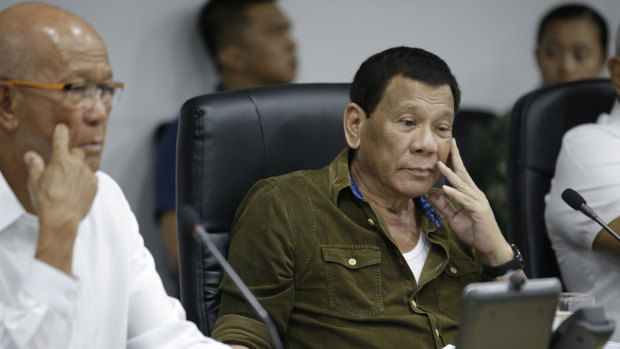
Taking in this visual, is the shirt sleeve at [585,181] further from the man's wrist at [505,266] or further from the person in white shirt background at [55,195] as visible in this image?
the person in white shirt background at [55,195]

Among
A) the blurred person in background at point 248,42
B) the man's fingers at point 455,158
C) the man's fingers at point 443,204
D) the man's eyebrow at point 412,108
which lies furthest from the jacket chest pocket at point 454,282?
Answer: the blurred person in background at point 248,42

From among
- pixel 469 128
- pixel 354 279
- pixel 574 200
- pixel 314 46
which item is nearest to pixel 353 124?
pixel 354 279

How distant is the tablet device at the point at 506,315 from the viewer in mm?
1152

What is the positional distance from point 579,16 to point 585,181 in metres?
1.59

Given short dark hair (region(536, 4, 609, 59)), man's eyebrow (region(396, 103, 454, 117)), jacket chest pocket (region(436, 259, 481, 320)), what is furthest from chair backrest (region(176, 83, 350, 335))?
short dark hair (region(536, 4, 609, 59))

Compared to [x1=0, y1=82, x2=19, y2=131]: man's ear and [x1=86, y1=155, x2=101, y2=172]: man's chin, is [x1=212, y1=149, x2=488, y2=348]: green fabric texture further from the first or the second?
[x1=0, y1=82, x2=19, y2=131]: man's ear

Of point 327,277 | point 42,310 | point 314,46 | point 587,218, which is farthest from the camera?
point 314,46

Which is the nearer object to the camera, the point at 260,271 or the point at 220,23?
the point at 260,271

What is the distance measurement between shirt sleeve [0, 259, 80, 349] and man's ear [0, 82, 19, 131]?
24 centimetres

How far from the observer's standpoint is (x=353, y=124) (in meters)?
1.94

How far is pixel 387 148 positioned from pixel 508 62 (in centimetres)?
217

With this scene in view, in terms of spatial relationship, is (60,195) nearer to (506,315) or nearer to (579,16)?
(506,315)

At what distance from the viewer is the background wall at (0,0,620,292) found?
2.94 metres

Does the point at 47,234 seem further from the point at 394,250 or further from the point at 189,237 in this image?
the point at 394,250
